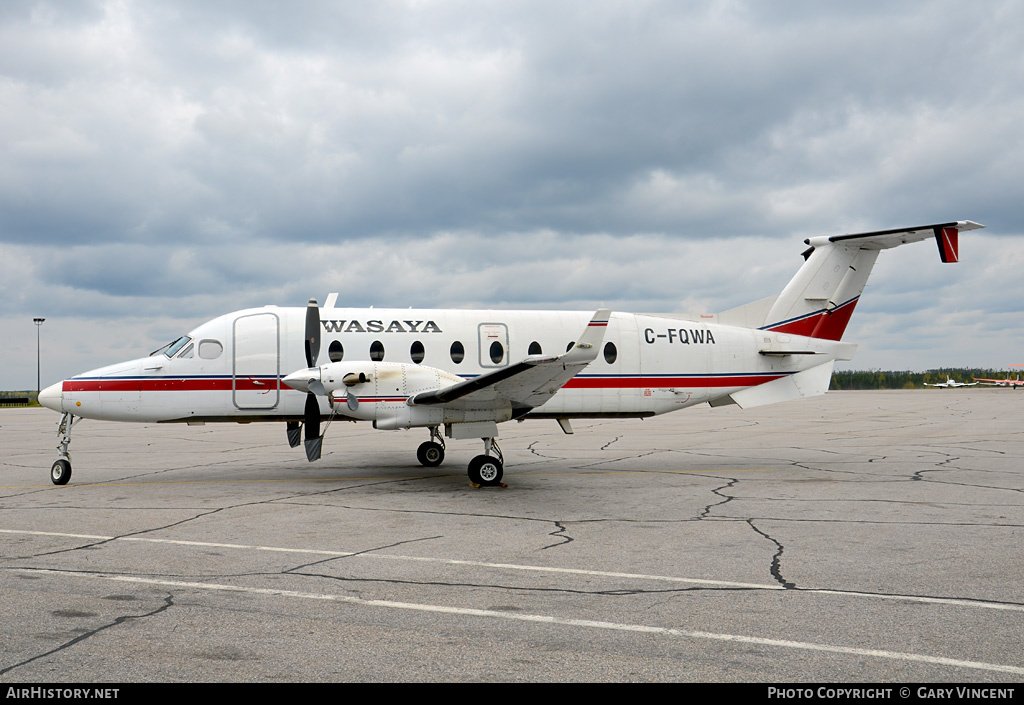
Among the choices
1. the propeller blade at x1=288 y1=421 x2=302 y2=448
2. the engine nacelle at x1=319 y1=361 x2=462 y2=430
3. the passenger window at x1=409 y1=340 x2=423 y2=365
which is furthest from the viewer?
the passenger window at x1=409 y1=340 x2=423 y2=365

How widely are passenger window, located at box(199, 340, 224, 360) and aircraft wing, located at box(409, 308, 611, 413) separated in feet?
13.8

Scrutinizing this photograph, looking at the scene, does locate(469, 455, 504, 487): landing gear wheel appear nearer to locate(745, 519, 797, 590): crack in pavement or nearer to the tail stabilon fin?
locate(745, 519, 797, 590): crack in pavement

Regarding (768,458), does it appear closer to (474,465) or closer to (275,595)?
(474,465)

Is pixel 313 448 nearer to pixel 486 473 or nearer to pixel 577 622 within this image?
pixel 486 473

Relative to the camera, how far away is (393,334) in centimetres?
1453

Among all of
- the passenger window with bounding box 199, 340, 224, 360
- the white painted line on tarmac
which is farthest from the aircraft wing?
the white painted line on tarmac

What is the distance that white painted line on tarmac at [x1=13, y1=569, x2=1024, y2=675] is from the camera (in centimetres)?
462

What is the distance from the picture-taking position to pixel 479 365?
589 inches

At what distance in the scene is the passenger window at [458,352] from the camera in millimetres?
14789

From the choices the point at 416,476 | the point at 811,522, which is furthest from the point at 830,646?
the point at 416,476

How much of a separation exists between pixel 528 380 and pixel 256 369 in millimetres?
5591

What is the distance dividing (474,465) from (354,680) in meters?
8.71

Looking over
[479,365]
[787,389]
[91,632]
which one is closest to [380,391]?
[479,365]

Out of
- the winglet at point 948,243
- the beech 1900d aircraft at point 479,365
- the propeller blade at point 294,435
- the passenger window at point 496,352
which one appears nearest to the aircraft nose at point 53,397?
the beech 1900d aircraft at point 479,365
